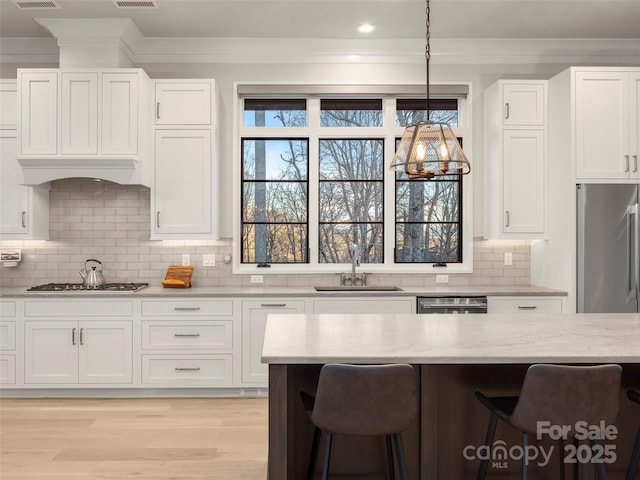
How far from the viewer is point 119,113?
166 inches

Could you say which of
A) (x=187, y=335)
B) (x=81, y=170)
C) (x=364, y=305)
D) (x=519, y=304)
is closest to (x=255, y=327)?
(x=187, y=335)

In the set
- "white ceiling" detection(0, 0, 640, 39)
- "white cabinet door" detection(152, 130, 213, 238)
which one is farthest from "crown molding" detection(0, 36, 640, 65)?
"white cabinet door" detection(152, 130, 213, 238)

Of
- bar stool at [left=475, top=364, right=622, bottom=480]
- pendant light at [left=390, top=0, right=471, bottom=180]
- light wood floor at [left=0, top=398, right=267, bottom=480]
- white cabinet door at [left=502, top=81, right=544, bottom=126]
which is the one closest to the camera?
bar stool at [left=475, top=364, right=622, bottom=480]

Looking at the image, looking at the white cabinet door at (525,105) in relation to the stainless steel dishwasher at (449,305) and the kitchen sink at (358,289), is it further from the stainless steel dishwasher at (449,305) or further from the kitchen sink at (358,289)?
the kitchen sink at (358,289)

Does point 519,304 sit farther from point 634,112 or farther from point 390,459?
point 390,459

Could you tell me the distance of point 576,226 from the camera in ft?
13.4

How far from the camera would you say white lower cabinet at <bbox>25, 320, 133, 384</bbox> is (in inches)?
162

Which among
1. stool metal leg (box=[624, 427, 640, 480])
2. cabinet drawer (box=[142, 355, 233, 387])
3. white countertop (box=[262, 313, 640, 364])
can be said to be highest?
white countertop (box=[262, 313, 640, 364])

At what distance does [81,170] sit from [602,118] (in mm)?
4259

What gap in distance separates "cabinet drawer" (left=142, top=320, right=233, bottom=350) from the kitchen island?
1647 millimetres

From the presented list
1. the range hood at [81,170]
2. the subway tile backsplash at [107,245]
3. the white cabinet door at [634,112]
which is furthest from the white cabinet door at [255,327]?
the white cabinet door at [634,112]

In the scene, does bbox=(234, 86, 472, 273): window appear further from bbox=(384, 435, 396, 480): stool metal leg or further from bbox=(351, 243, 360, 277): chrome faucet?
bbox=(384, 435, 396, 480): stool metal leg

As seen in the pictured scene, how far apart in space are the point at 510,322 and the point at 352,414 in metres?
1.20

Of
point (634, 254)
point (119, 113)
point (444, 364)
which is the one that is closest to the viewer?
point (444, 364)
